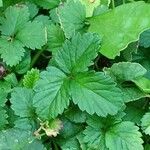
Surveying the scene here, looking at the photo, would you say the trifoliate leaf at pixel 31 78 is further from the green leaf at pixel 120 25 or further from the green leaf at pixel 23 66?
the green leaf at pixel 120 25

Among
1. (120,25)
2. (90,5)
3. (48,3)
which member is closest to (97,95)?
(120,25)

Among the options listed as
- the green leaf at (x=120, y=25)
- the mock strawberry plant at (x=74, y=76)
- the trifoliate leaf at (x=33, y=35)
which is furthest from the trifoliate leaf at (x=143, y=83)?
the trifoliate leaf at (x=33, y=35)

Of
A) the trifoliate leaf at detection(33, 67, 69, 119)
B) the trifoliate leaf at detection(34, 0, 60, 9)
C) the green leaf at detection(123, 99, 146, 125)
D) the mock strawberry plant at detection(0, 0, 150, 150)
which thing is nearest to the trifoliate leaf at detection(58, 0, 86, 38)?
the mock strawberry plant at detection(0, 0, 150, 150)

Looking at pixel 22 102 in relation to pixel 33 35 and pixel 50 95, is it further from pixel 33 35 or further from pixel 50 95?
pixel 33 35

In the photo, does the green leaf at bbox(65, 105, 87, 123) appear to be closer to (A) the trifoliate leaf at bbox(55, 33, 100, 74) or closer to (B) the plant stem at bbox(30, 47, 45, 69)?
(A) the trifoliate leaf at bbox(55, 33, 100, 74)

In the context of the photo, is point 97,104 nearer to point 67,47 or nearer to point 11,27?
point 67,47

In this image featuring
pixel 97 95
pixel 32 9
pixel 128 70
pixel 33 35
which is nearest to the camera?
pixel 97 95
